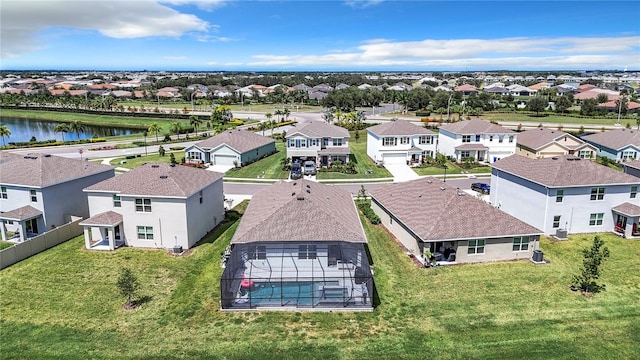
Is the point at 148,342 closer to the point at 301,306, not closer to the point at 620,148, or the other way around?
the point at 301,306

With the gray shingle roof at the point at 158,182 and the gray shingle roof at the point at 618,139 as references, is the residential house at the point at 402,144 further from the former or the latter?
the gray shingle roof at the point at 158,182

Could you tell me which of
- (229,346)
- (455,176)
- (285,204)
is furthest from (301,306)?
(455,176)

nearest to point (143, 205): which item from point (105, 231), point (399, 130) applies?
point (105, 231)

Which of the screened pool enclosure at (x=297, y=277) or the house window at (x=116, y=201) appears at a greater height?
the house window at (x=116, y=201)

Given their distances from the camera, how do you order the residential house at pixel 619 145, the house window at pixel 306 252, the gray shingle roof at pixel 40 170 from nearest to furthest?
1. the house window at pixel 306 252
2. the gray shingle roof at pixel 40 170
3. the residential house at pixel 619 145

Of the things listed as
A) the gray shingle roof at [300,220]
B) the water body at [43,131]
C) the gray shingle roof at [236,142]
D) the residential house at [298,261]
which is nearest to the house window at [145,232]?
the residential house at [298,261]

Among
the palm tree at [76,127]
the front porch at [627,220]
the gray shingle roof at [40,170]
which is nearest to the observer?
the front porch at [627,220]

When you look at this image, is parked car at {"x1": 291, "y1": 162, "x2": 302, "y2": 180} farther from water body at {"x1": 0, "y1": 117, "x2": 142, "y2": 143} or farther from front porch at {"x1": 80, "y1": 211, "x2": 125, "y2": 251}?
water body at {"x1": 0, "y1": 117, "x2": 142, "y2": 143}

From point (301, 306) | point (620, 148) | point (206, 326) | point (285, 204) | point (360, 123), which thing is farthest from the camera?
point (360, 123)
